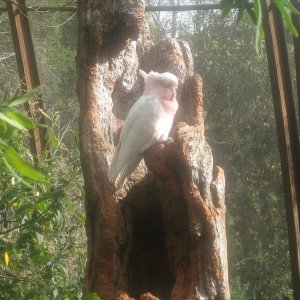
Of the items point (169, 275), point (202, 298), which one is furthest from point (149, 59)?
point (202, 298)

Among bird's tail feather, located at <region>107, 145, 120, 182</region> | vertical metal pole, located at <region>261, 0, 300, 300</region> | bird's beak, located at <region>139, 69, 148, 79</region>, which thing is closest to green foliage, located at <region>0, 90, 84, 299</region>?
bird's tail feather, located at <region>107, 145, 120, 182</region>

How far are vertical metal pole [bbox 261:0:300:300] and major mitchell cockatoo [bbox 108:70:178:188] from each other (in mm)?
315

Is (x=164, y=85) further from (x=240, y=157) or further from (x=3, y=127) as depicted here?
(x=3, y=127)

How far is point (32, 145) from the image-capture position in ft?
6.19

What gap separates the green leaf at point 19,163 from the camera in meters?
0.62

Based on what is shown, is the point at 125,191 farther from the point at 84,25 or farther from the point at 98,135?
the point at 84,25

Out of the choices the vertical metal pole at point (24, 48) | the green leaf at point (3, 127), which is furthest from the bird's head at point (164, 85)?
the green leaf at point (3, 127)

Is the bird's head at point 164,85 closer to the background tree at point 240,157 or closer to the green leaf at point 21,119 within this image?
the background tree at point 240,157

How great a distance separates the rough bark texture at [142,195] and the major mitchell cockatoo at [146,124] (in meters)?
0.04

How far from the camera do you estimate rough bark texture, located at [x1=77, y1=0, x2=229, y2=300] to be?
4.24 ft

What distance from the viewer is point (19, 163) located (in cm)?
62

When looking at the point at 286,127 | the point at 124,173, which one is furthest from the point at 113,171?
the point at 286,127

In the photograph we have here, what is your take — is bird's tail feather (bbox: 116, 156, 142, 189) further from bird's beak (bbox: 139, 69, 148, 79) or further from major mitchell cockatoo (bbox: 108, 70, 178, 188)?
bird's beak (bbox: 139, 69, 148, 79)

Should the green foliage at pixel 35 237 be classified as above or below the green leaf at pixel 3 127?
above
